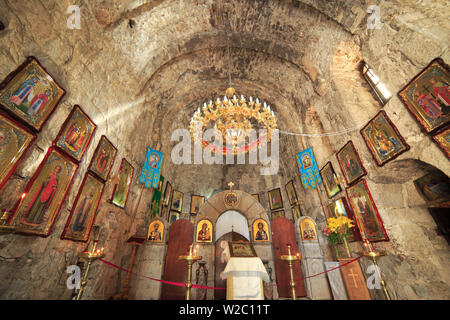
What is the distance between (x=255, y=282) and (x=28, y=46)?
743 centimetres

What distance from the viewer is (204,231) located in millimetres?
8234

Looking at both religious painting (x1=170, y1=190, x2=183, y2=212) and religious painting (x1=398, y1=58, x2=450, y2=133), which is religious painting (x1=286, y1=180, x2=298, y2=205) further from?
religious painting (x1=170, y1=190, x2=183, y2=212)

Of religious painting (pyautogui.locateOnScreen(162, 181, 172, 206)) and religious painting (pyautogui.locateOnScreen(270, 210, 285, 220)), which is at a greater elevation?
religious painting (pyautogui.locateOnScreen(162, 181, 172, 206))

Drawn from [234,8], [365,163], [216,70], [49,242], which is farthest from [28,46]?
[365,163]

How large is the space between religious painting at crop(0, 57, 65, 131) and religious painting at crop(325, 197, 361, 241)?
8.82m

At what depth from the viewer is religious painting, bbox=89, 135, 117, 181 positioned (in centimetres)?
491

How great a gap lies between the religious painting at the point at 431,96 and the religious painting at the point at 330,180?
328cm

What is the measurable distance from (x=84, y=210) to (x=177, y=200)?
6.46 metres

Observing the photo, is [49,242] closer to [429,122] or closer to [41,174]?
[41,174]

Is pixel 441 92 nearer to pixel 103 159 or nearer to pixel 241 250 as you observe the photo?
pixel 241 250

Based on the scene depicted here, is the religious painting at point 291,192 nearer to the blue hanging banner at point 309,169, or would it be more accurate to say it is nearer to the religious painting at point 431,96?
the blue hanging banner at point 309,169

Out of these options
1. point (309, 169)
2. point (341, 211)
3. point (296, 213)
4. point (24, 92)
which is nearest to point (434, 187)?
point (341, 211)

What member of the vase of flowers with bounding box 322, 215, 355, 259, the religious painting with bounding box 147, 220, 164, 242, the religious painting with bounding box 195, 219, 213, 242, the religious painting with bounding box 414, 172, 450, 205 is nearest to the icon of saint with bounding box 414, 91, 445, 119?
the religious painting with bounding box 414, 172, 450, 205
